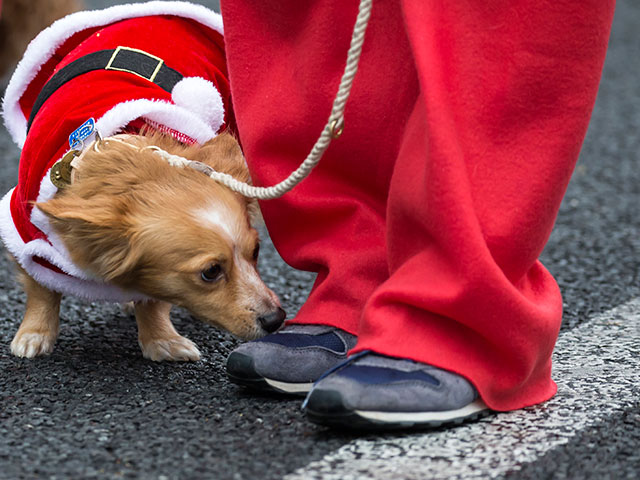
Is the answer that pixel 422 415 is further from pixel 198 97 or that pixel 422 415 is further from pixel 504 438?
pixel 198 97

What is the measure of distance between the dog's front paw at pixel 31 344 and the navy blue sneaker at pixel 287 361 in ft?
2.16

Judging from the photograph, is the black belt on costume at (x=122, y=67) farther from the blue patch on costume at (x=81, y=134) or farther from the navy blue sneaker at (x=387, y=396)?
the navy blue sneaker at (x=387, y=396)

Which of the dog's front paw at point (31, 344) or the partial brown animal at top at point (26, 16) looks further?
the partial brown animal at top at point (26, 16)

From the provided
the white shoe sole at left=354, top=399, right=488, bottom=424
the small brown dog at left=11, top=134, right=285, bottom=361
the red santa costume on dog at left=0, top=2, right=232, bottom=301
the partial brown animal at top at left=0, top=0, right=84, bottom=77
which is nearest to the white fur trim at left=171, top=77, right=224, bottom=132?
the red santa costume on dog at left=0, top=2, right=232, bottom=301

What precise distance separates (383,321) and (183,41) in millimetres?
1289

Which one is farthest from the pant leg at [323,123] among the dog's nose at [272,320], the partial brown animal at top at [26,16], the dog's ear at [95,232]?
the partial brown animal at top at [26,16]

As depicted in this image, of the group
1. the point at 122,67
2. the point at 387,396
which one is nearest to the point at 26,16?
the point at 122,67

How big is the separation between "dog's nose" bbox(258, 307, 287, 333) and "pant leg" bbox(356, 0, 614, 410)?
0.43 meters

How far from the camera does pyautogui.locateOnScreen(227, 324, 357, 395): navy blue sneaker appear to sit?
1.94 metres

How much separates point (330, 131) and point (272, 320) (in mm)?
589

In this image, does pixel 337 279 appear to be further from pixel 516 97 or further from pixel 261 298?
pixel 516 97

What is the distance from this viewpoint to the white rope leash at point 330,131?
5.78 ft

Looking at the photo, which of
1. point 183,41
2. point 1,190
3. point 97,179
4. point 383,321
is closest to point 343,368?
point 383,321

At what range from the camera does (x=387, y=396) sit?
1.71m
